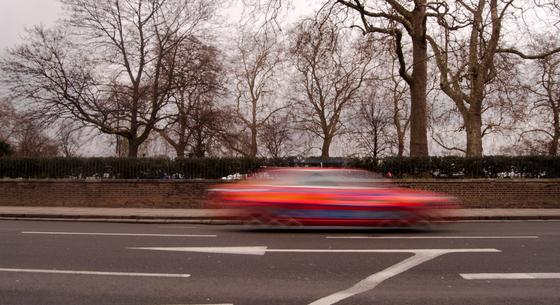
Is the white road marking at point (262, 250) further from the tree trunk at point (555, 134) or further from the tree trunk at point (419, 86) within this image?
the tree trunk at point (555, 134)

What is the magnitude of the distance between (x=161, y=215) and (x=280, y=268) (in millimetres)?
10018

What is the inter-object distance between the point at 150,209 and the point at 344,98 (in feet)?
107

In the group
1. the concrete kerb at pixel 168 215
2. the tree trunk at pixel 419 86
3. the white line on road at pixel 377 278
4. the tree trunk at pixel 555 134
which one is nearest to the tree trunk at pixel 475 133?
the tree trunk at pixel 419 86

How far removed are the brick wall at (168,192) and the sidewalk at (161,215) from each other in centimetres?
101

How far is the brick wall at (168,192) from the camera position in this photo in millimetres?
19828

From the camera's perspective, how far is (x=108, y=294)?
631cm

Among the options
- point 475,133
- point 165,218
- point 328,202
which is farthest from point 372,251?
point 475,133

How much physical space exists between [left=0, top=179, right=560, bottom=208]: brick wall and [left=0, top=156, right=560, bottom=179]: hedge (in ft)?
2.64

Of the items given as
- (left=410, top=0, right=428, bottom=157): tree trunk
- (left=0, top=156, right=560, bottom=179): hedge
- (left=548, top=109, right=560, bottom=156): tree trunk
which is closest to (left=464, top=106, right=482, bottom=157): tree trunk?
(left=410, top=0, right=428, bottom=157): tree trunk

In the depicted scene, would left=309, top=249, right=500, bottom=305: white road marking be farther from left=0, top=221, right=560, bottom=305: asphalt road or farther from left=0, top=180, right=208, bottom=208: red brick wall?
left=0, top=180, right=208, bottom=208: red brick wall

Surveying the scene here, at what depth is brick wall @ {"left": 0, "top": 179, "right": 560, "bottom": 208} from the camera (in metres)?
19.8

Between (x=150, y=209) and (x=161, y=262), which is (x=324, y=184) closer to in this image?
(x=161, y=262)

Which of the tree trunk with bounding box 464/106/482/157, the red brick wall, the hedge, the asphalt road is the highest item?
the tree trunk with bounding box 464/106/482/157

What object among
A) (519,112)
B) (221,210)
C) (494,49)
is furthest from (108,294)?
(519,112)
